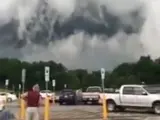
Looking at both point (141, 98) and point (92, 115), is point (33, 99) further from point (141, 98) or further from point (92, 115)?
point (141, 98)

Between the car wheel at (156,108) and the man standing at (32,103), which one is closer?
the man standing at (32,103)

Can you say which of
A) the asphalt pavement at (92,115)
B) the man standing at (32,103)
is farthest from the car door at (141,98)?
the man standing at (32,103)

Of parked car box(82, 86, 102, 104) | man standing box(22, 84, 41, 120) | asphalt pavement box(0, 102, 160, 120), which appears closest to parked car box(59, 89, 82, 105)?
parked car box(82, 86, 102, 104)

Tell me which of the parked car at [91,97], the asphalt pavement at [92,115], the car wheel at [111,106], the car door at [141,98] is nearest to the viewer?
the asphalt pavement at [92,115]

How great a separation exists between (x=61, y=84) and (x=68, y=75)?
6.13m

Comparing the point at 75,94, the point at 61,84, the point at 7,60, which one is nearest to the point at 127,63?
the point at 61,84

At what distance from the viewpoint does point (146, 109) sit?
100 ft

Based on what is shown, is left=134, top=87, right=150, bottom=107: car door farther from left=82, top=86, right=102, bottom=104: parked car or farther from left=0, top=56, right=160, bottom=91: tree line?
left=0, top=56, right=160, bottom=91: tree line

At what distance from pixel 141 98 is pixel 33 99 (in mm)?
14374

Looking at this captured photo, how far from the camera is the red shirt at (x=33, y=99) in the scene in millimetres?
15681

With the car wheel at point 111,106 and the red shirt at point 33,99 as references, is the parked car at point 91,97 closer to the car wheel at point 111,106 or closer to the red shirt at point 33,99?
the car wheel at point 111,106

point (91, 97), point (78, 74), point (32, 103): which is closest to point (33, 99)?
point (32, 103)

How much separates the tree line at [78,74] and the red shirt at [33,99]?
365ft

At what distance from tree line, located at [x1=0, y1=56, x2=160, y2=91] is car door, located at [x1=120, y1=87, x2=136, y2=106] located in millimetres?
96939
